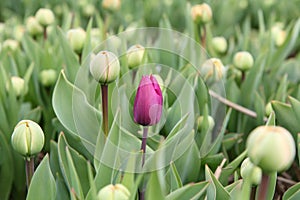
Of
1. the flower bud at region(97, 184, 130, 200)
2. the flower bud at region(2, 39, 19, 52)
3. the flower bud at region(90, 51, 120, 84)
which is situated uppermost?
the flower bud at region(90, 51, 120, 84)

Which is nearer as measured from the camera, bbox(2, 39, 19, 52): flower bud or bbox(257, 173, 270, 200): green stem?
bbox(257, 173, 270, 200): green stem

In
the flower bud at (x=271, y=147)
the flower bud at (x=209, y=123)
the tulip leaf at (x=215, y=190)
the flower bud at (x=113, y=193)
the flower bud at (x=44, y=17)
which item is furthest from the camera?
the flower bud at (x=44, y=17)

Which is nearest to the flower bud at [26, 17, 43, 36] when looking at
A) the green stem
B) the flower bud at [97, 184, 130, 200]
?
the flower bud at [97, 184, 130, 200]

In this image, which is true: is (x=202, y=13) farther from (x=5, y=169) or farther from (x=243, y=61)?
(x=5, y=169)

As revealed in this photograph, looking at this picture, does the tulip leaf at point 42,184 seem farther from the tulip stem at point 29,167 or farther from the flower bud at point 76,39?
the flower bud at point 76,39

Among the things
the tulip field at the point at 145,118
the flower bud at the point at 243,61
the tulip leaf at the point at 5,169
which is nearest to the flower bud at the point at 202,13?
the tulip field at the point at 145,118

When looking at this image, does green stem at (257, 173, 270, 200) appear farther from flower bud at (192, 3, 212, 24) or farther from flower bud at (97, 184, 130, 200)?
flower bud at (192, 3, 212, 24)

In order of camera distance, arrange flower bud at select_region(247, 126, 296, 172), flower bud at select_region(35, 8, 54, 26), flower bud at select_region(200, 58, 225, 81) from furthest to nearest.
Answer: flower bud at select_region(35, 8, 54, 26)
flower bud at select_region(200, 58, 225, 81)
flower bud at select_region(247, 126, 296, 172)

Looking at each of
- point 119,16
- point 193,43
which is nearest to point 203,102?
point 193,43
